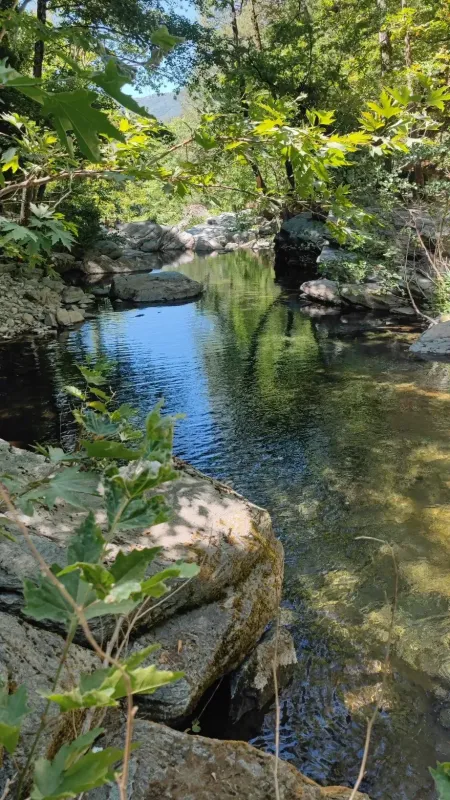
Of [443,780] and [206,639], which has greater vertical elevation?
[443,780]

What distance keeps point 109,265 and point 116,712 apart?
24.7 meters

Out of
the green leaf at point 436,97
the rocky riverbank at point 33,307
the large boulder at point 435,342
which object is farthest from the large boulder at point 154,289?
the green leaf at point 436,97

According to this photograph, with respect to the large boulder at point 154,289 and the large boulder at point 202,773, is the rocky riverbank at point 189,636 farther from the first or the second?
the large boulder at point 154,289

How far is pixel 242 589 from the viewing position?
3.32m

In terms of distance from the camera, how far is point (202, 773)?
1.87 meters

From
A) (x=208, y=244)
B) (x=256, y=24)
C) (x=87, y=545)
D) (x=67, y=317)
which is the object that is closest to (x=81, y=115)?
(x=87, y=545)

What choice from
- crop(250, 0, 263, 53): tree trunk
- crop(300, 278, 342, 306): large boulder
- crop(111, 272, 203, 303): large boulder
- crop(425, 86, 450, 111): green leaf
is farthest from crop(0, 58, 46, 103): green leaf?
crop(250, 0, 263, 53): tree trunk

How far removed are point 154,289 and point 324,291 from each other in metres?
6.35

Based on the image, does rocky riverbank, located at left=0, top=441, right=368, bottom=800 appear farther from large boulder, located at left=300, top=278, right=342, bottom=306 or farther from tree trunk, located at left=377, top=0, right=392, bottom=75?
tree trunk, located at left=377, top=0, right=392, bottom=75

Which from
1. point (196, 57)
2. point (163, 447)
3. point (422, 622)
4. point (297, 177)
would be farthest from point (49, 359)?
point (196, 57)

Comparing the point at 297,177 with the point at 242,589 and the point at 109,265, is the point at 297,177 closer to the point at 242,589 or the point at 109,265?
the point at 242,589

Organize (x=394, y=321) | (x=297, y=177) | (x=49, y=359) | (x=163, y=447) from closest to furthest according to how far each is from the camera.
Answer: (x=163, y=447) → (x=297, y=177) → (x=49, y=359) → (x=394, y=321)

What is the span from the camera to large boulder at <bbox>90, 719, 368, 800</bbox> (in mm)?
→ 1800

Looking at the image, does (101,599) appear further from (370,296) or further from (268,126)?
(370,296)
